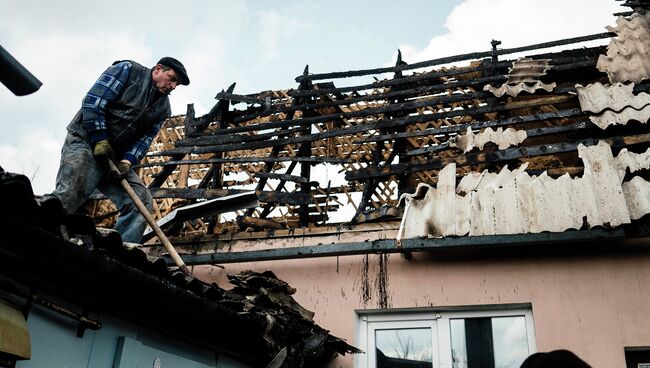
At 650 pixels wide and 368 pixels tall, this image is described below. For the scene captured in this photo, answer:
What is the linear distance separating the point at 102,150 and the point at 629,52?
17.9 ft

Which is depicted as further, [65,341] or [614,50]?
[614,50]

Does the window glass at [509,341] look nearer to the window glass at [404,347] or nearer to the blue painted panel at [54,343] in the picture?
the window glass at [404,347]

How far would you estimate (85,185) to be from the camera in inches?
171

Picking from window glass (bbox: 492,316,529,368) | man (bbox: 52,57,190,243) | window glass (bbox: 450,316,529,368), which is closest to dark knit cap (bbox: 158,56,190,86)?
man (bbox: 52,57,190,243)

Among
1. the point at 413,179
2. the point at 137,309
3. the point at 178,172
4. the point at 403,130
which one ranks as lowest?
the point at 137,309

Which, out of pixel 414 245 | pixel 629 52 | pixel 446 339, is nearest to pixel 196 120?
pixel 414 245

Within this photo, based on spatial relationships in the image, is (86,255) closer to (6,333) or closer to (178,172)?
(6,333)

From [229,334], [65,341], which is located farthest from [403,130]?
[65,341]

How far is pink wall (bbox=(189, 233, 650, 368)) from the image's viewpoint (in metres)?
4.26

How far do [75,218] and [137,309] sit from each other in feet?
2.25

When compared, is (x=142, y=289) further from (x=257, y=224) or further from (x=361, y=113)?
(x=361, y=113)

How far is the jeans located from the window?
2.09 meters

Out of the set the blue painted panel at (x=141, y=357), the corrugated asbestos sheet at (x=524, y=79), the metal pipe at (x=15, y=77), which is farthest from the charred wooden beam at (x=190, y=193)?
the metal pipe at (x=15, y=77)

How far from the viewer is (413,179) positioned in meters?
5.96
